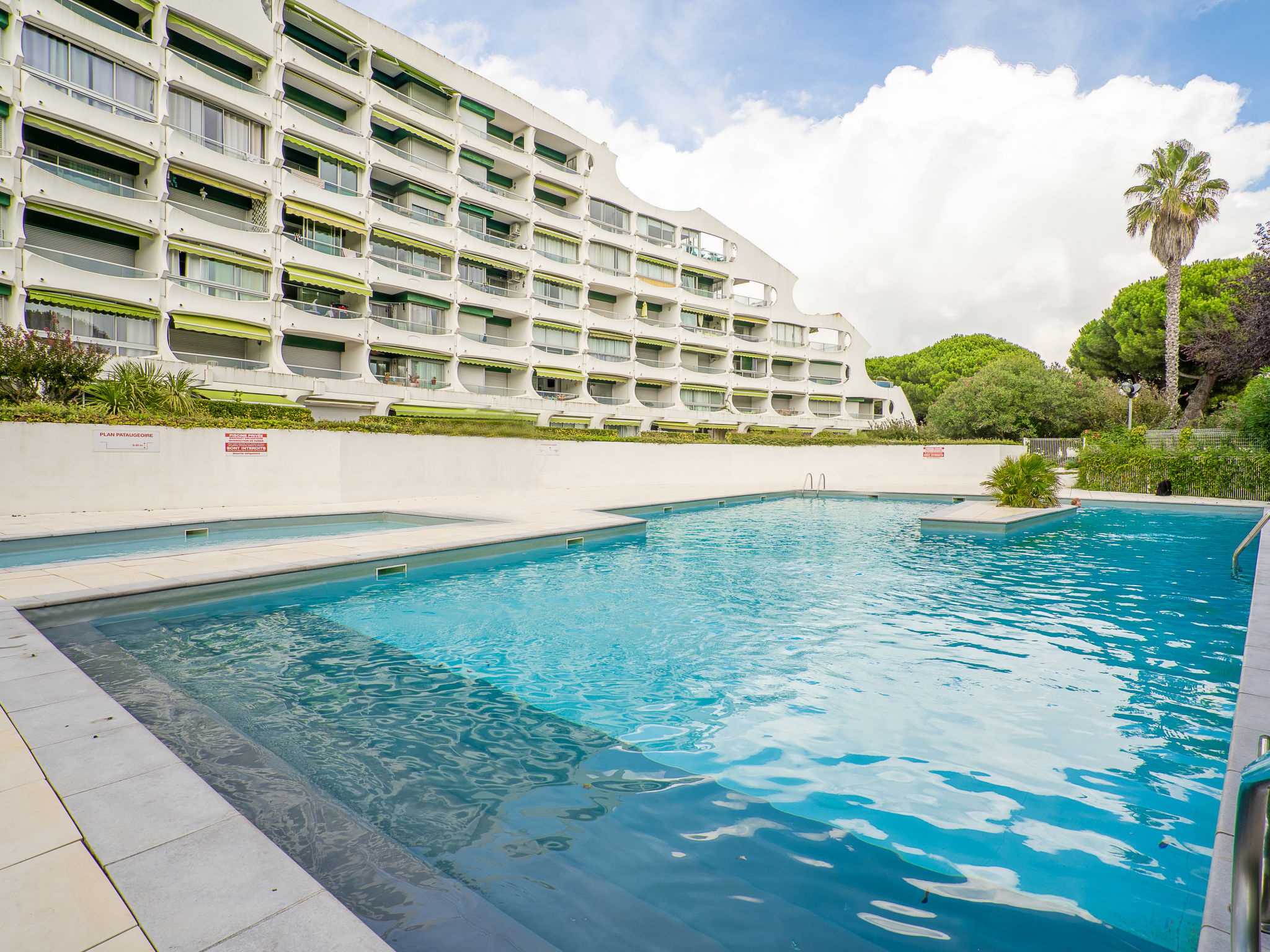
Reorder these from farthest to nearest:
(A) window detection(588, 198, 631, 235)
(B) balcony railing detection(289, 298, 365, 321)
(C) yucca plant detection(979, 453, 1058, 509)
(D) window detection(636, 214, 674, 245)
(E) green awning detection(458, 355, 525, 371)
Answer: (D) window detection(636, 214, 674, 245) → (A) window detection(588, 198, 631, 235) → (E) green awning detection(458, 355, 525, 371) → (B) balcony railing detection(289, 298, 365, 321) → (C) yucca plant detection(979, 453, 1058, 509)

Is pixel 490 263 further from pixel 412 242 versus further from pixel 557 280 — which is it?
pixel 557 280

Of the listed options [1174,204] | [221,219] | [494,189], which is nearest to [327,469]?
[221,219]

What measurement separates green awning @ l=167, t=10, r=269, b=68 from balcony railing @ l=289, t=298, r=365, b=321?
10.1 metres

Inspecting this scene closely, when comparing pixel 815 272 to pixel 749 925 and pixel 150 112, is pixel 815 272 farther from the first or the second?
pixel 749 925

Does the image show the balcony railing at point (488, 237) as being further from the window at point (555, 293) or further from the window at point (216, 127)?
the window at point (216, 127)

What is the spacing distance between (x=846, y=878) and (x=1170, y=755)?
8.86 feet

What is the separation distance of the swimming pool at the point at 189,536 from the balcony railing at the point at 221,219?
62.6 feet

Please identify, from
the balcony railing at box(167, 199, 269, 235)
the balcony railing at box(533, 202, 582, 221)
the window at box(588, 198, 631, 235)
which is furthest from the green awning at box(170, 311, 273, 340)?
Answer: the window at box(588, 198, 631, 235)

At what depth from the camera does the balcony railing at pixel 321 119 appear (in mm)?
27734

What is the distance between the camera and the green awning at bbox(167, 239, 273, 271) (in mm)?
24281

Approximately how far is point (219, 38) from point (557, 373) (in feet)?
70.4

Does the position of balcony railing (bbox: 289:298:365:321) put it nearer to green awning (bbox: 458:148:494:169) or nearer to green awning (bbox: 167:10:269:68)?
green awning (bbox: 167:10:269:68)

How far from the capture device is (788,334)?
53.6 metres

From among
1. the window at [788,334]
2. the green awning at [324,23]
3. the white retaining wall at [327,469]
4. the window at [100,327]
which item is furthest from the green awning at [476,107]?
the window at [788,334]
